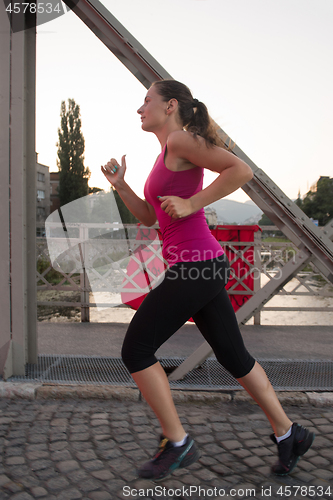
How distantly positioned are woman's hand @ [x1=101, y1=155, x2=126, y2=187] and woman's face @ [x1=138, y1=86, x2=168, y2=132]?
12.3 inches

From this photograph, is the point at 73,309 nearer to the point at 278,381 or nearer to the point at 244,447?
the point at 278,381

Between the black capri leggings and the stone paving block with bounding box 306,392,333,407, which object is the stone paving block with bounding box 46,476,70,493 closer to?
the black capri leggings

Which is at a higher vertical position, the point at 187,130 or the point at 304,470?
the point at 187,130

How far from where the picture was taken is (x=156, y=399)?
6.87 ft

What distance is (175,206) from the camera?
1938 mm

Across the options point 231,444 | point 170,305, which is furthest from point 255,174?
point 231,444

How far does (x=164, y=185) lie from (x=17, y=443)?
1.86 metres

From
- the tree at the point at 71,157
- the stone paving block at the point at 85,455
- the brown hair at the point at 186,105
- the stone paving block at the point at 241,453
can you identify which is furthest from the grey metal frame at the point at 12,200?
the tree at the point at 71,157

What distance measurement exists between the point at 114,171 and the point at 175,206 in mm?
716

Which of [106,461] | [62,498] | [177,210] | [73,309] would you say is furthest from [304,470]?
[73,309]

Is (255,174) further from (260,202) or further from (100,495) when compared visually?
(100,495)

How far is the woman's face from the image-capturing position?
226 cm

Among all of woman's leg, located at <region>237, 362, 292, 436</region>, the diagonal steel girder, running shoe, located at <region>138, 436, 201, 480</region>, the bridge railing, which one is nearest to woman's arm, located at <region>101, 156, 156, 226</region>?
the diagonal steel girder

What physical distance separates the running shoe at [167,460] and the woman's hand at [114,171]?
4.77 feet
